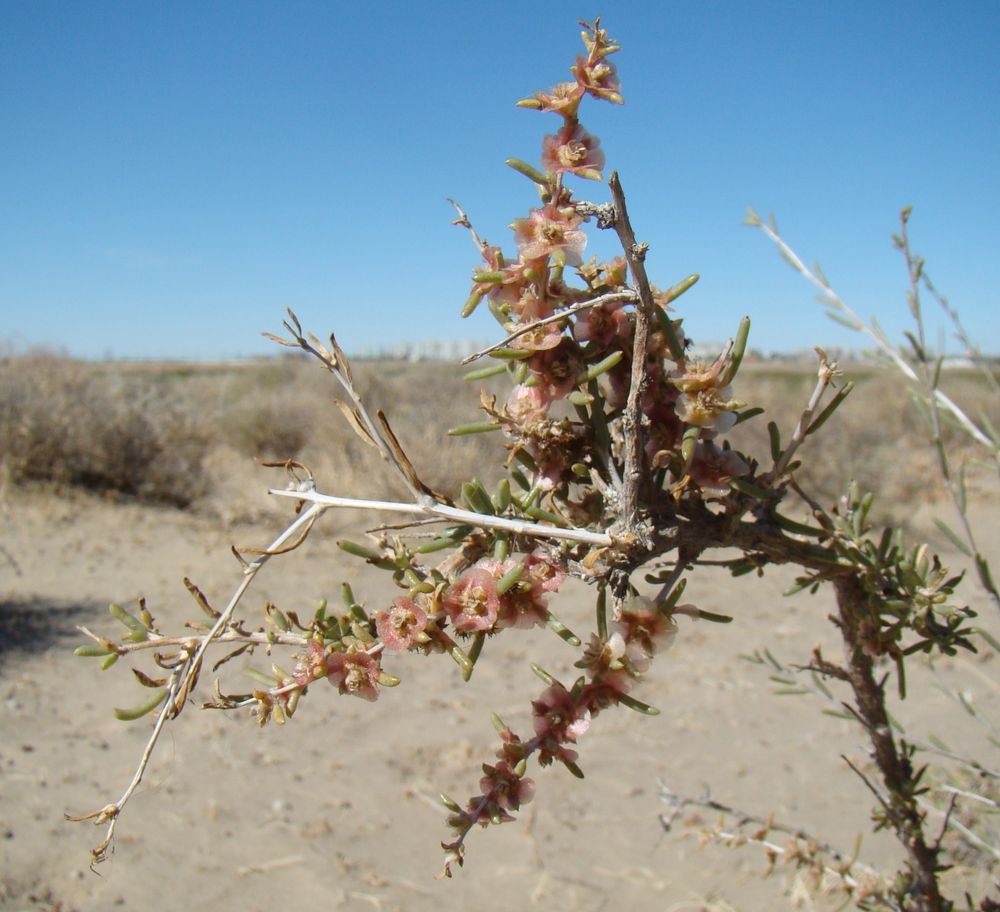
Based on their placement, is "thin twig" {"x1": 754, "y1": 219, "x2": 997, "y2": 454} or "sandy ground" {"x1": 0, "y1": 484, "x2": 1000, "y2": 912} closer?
"thin twig" {"x1": 754, "y1": 219, "x2": 997, "y2": 454}

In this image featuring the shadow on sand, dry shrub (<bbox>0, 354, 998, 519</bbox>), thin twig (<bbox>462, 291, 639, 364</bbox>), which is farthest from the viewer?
dry shrub (<bbox>0, 354, 998, 519</bbox>)

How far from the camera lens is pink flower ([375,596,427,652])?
74 cm

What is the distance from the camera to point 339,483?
887 centimetres

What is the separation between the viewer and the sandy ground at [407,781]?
268 cm

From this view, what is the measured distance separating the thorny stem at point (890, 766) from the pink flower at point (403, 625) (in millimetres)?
615

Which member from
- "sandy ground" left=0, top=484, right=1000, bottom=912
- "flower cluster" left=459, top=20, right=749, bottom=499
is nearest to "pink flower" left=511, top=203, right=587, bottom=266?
"flower cluster" left=459, top=20, right=749, bottom=499

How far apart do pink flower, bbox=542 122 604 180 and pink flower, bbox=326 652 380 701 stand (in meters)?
0.52

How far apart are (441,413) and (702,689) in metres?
6.15

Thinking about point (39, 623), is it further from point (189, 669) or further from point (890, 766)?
point (890, 766)

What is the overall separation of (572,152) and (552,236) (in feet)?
0.28

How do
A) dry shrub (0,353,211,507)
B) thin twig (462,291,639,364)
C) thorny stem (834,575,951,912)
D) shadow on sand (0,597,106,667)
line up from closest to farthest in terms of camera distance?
thin twig (462,291,639,364)
thorny stem (834,575,951,912)
shadow on sand (0,597,106,667)
dry shrub (0,353,211,507)

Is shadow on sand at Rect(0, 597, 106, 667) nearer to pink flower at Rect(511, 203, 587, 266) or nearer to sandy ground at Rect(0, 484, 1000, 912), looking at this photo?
sandy ground at Rect(0, 484, 1000, 912)

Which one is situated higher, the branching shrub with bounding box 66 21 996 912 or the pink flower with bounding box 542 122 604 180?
the pink flower with bounding box 542 122 604 180

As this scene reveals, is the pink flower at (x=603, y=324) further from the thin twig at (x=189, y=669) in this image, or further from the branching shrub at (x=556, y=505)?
the thin twig at (x=189, y=669)
